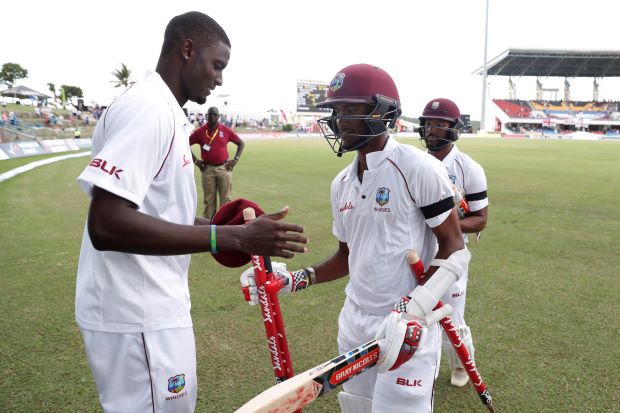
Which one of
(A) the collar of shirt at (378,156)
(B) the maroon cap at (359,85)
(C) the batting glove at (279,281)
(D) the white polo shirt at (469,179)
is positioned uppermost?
(B) the maroon cap at (359,85)

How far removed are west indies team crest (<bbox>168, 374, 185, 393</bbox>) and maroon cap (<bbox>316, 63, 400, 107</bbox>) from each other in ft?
5.41

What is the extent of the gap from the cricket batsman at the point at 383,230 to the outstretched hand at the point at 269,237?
2.52 ft

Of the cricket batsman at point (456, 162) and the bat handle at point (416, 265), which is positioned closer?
the bat handle at point (416, 265)

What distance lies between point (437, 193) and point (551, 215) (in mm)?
9434

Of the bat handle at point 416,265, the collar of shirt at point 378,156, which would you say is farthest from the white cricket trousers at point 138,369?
the collar of shirt at point 378,156

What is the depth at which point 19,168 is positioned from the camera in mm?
19609

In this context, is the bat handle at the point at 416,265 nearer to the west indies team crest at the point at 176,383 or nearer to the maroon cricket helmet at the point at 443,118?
the west indies team crest at the point at 176,383

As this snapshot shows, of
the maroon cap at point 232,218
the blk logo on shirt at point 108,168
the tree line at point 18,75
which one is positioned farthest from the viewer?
the tree line at point 18,75

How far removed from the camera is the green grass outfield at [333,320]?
3729mm

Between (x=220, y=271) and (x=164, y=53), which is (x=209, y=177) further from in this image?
(x=164, y=53)

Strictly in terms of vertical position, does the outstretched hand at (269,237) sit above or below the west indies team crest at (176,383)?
above

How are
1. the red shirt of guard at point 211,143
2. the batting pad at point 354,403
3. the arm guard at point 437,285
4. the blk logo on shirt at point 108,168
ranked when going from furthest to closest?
the red shirt of guard at point 211,143, the batting pad at point 354,403, the arm guard at point 437,285, the blk logo on shirt at point 108,168

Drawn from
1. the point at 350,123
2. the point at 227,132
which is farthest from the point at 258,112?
the point at 350,123

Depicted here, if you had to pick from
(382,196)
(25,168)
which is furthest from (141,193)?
(25,168)
